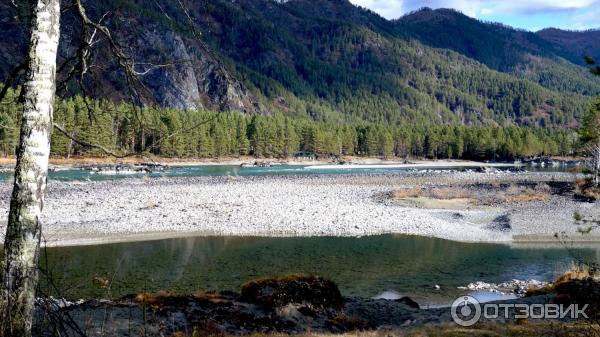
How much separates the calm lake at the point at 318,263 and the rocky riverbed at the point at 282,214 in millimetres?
2041

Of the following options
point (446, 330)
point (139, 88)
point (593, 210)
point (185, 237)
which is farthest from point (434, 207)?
point (139, 88)

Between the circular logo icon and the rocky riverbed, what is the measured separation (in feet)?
38.8

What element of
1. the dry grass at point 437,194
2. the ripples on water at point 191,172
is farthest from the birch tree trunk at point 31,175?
the ripples on water at point 191,172

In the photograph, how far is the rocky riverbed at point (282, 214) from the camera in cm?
2933

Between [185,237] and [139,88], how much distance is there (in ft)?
77.5

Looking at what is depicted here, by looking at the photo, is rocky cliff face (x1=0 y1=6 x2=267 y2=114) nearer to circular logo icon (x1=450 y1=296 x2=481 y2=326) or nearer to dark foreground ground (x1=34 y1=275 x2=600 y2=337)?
dark foreground ground (x1=34 y1=275 x2=600 y2=337)

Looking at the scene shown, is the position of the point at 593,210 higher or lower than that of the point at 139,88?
lower

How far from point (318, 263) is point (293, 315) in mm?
10172

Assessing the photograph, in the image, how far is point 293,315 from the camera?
499 inches

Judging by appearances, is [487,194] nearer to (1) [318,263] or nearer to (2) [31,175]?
(1) [318,263]

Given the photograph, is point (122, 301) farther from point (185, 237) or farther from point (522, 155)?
point (522, 155)

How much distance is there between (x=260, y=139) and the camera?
12725cm

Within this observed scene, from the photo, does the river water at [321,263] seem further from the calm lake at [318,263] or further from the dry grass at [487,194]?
the dry grass at [487,194]

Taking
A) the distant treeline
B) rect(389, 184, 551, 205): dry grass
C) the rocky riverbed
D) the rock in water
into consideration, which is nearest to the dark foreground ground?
the rock in water
